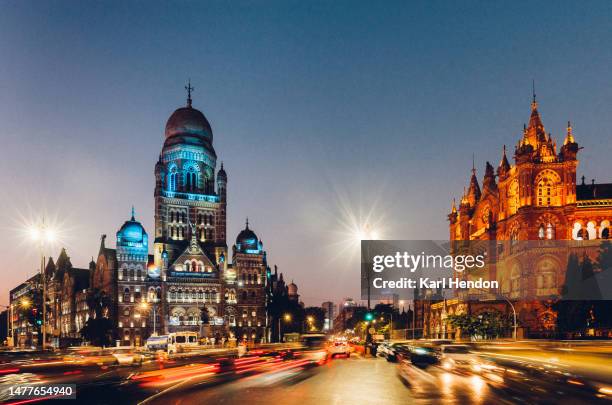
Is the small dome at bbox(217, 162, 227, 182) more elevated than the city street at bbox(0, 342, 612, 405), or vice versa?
the small dome at bbox(217, 162, 227, 182)

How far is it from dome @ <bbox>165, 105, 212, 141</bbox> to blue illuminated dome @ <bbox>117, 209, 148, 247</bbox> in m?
21.7

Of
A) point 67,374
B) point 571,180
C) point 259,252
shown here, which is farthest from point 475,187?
point 67,374

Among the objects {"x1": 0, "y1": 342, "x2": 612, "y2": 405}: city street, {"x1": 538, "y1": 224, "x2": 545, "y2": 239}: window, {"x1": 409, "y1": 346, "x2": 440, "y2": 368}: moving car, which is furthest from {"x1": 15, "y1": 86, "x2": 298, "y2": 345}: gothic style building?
{"x1": 0, "y1": 342, "x2": 612, "y2": 405}: city street

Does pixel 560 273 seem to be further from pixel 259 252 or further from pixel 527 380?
pixel 259 252

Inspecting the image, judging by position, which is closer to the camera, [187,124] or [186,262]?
[186,262]

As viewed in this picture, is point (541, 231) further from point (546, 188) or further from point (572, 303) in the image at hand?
point (572, 303)

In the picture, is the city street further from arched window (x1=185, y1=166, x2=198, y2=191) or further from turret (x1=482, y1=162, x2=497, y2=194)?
arched window (x1=185, y1=166, x2=198, y2=191)

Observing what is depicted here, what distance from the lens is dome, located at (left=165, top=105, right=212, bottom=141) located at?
114 meters

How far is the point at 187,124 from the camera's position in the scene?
114750mm

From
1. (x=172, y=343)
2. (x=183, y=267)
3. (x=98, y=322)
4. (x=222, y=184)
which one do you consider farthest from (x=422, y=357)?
(x=222, y=184)

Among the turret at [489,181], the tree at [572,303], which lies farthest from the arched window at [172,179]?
the tree at [572,303]

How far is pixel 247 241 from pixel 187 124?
26587 mm

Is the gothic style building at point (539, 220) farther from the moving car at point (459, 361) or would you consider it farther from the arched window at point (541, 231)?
the moving car at point (459, 361)

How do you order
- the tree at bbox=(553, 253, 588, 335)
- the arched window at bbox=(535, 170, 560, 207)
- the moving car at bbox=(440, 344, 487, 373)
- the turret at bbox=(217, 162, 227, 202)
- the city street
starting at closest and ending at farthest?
the city street < the moving car at bbox=(440, 344, 487, 373) < the tree at bbox=(553, 253, 588, 335) < the arched window at bbox=(535, 170, 560, 207) < the turret at bbox=(217, 162, 227, 202)
